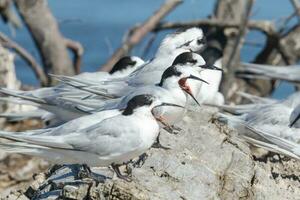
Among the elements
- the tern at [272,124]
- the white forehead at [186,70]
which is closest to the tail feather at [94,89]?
the white forehead at [186,70]

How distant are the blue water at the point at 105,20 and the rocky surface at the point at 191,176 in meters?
12.2

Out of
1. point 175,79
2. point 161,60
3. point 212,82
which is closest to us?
point 175,79

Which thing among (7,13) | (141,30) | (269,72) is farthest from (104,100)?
(269,72)

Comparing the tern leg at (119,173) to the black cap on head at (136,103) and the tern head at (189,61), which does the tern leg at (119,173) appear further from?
the tern head at (189,61)

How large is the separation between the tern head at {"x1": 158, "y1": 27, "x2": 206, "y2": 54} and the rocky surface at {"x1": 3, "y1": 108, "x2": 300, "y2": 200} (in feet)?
3.84

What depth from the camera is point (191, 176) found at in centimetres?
827

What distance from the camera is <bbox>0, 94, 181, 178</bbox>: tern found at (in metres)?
7.79

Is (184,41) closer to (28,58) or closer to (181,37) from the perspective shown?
(181,37)

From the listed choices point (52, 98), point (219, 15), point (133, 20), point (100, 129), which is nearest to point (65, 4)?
point (133, 20)

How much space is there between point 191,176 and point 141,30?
25.3ft

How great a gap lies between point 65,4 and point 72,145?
71.1 feet

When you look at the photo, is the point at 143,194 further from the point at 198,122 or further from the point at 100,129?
the point at 198,122

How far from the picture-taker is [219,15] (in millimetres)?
16406

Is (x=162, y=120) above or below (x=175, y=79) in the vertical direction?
below
